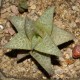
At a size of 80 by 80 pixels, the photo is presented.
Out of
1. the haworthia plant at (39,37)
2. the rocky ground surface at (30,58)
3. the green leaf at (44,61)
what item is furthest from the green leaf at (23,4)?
the green leaf at (44,61)

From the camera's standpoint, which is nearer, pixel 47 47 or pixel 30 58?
pixel 47 47

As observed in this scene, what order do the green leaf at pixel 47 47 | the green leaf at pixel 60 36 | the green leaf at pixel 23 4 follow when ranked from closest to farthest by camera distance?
the green leaf at pixel 47 47, the green leaf at pixel 60 36, the green leaf at pixel 23 4

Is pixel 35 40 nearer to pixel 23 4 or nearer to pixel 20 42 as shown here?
pixel 20 42

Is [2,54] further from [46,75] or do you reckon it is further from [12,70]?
[46,75]

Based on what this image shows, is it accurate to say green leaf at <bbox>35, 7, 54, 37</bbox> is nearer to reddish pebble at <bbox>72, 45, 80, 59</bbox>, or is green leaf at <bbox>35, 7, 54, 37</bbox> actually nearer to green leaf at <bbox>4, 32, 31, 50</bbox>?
green leaf at <bbox>4, 32, 31, 50</bbox>

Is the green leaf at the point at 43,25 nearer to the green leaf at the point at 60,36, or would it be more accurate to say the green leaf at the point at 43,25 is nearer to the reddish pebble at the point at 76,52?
the green leaf at the point at 60,36

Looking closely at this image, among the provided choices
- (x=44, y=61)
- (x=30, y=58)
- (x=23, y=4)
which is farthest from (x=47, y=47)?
(x=23, y=4)

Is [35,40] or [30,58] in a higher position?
[35,40]
